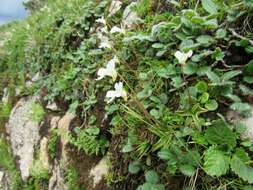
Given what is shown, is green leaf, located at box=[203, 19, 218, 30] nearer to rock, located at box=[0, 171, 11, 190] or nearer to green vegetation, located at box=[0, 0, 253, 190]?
green vegetation, located at box=[0, 0, 253, 190]

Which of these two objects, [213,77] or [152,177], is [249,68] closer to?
[213,77]

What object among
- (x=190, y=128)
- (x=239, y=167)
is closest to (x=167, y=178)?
(x=190, y=128)

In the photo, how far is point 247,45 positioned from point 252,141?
638mm

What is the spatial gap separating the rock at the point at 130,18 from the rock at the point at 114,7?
0.15m

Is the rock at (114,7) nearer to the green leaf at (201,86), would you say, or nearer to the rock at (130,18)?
the rock at (130,18)

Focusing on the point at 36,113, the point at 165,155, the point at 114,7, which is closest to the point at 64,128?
the point at 36,113

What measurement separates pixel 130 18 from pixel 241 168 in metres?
2.22

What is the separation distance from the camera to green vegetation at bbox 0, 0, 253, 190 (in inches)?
77.5

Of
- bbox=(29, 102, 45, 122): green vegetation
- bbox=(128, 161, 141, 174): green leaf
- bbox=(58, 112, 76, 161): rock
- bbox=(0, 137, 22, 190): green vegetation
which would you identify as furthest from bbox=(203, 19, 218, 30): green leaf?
bbox=(0, 137, 22, 190): green vegetation

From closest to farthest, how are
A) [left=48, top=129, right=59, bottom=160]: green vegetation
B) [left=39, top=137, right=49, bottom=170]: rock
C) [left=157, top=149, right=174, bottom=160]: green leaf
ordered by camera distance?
1. [left=157, top=149, right=174, bottom=160]: green leaf
2. [left=48, top=129, right=59, bottom=160]: green vegetation
3. [left=39, top=137, right=49, bottom=170]: rock

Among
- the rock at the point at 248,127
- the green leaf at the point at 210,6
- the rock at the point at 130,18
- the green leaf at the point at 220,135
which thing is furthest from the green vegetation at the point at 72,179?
the green leaf at the point at 210,6

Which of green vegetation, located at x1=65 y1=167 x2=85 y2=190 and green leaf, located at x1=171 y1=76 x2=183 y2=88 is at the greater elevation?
green leaf, located at x1=171 y1=76 x2=183 y2=88

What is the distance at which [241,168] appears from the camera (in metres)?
1.83

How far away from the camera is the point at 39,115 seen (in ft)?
14.7
